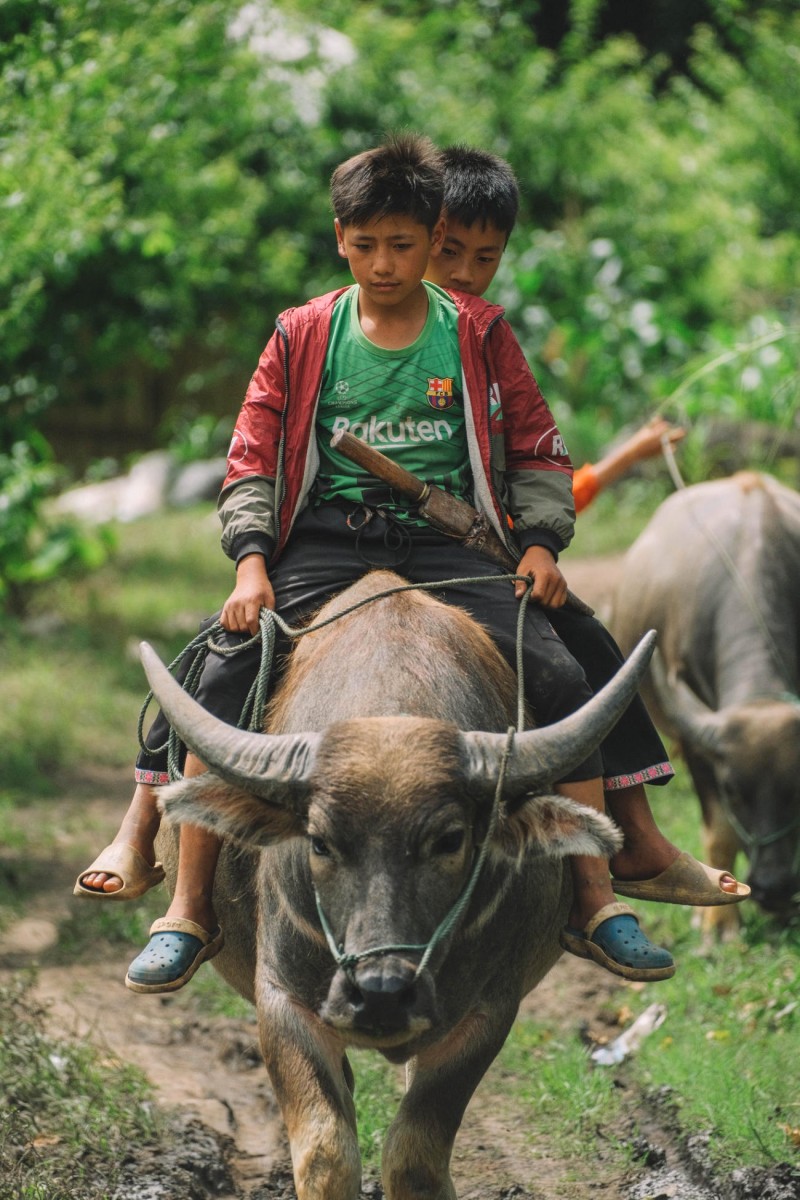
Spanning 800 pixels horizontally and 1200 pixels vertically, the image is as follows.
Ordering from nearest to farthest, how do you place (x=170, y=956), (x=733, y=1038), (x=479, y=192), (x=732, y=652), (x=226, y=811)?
(x=226, y=811) < (x=170, y=956) < (x=479, y=192) < (x=733, y=1038) < (x=732, y=652)

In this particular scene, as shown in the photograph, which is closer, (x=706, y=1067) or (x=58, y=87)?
(x=706, y=1067)

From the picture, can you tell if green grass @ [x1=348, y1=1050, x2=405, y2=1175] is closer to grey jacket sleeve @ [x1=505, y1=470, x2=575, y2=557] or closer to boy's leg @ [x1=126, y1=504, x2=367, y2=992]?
boy's leg @ [x1=126, y1=504, x2=367, y2=992]

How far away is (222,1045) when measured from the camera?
17.1ft

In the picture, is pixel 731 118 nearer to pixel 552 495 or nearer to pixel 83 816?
pixel 83 816

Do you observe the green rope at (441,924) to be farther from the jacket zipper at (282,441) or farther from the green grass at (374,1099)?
the green grass at (374,1099)

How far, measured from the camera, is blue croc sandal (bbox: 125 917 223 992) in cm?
336

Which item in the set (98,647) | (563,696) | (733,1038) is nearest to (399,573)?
(563,696)

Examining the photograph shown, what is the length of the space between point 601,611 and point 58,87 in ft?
13.9

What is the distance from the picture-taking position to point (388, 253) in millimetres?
3568

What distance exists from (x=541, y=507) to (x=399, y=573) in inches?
15.7

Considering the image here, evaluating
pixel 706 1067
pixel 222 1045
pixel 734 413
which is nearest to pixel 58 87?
pixel 222 1045

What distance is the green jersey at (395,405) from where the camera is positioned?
3.70 metres

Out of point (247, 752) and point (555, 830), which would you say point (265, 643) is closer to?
Answer: point (247, 752)

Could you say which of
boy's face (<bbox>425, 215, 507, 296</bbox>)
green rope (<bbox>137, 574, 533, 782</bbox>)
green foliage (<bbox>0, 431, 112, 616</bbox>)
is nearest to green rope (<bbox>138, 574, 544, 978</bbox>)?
green rope (<bbox>137, 574, 533, 782</bbox>)
